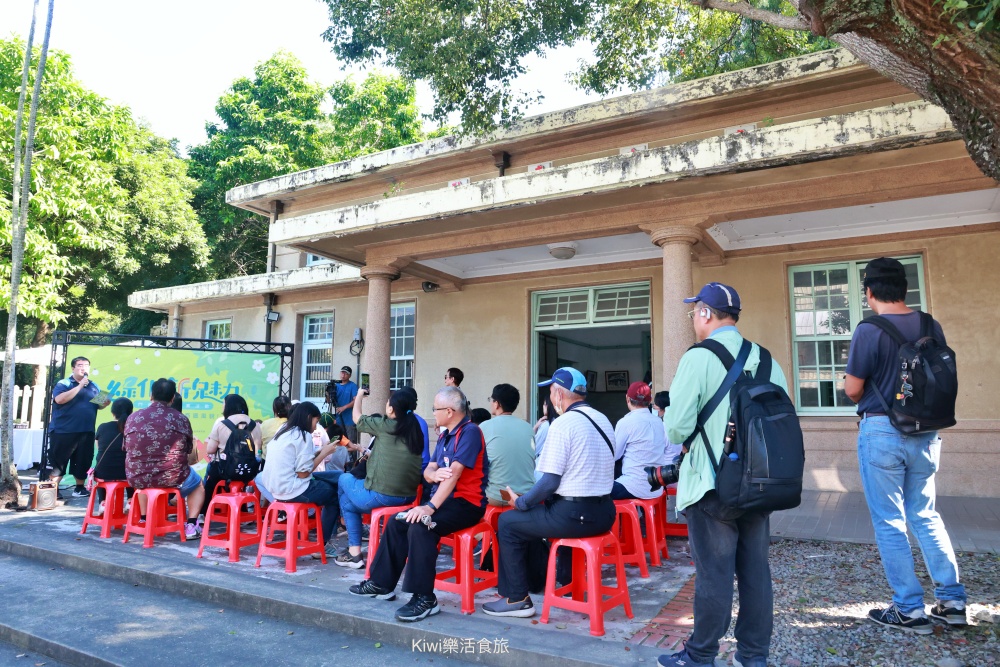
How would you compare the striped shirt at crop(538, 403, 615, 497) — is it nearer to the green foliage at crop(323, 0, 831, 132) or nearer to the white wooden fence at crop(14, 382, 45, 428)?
the green foliage at crop(323, 0, 831, 132)

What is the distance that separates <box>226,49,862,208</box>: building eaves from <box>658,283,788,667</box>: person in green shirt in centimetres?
613

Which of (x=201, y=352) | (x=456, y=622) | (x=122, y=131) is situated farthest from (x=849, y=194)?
(x=122, y=131)

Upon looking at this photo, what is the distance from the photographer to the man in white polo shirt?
3748 mm

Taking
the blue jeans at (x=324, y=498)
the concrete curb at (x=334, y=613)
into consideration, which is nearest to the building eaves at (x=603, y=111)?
the blue jeans at (x=324, y=498)

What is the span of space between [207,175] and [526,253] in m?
17.3

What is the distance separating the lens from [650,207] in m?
7.33

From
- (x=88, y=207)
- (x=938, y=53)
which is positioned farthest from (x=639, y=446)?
(x=88, y=207)

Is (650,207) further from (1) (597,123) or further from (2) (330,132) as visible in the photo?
(2) (330,132)

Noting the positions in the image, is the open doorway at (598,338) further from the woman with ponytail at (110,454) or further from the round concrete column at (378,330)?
the woman with ponytail at (110,454)

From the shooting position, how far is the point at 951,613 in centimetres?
341

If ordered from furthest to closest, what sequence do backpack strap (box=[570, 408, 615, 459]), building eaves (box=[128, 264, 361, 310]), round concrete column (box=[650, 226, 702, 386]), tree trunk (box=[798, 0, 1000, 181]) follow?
building eaves (box=[128, 264, 361, 310]) < round concrete column (box=[650, 226, 702, 386]) < backpack strap (box=[570, 408, 615, 459]) < tree trunk (box=[798, 0, 1000, 181])

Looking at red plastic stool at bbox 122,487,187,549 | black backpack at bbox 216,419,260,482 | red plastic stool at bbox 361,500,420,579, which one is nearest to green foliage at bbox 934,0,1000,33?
red plastic stool at bbox 361,500,420,579

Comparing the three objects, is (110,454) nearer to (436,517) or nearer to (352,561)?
(352,561)

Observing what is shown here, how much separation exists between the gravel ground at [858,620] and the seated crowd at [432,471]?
1.14 meters
